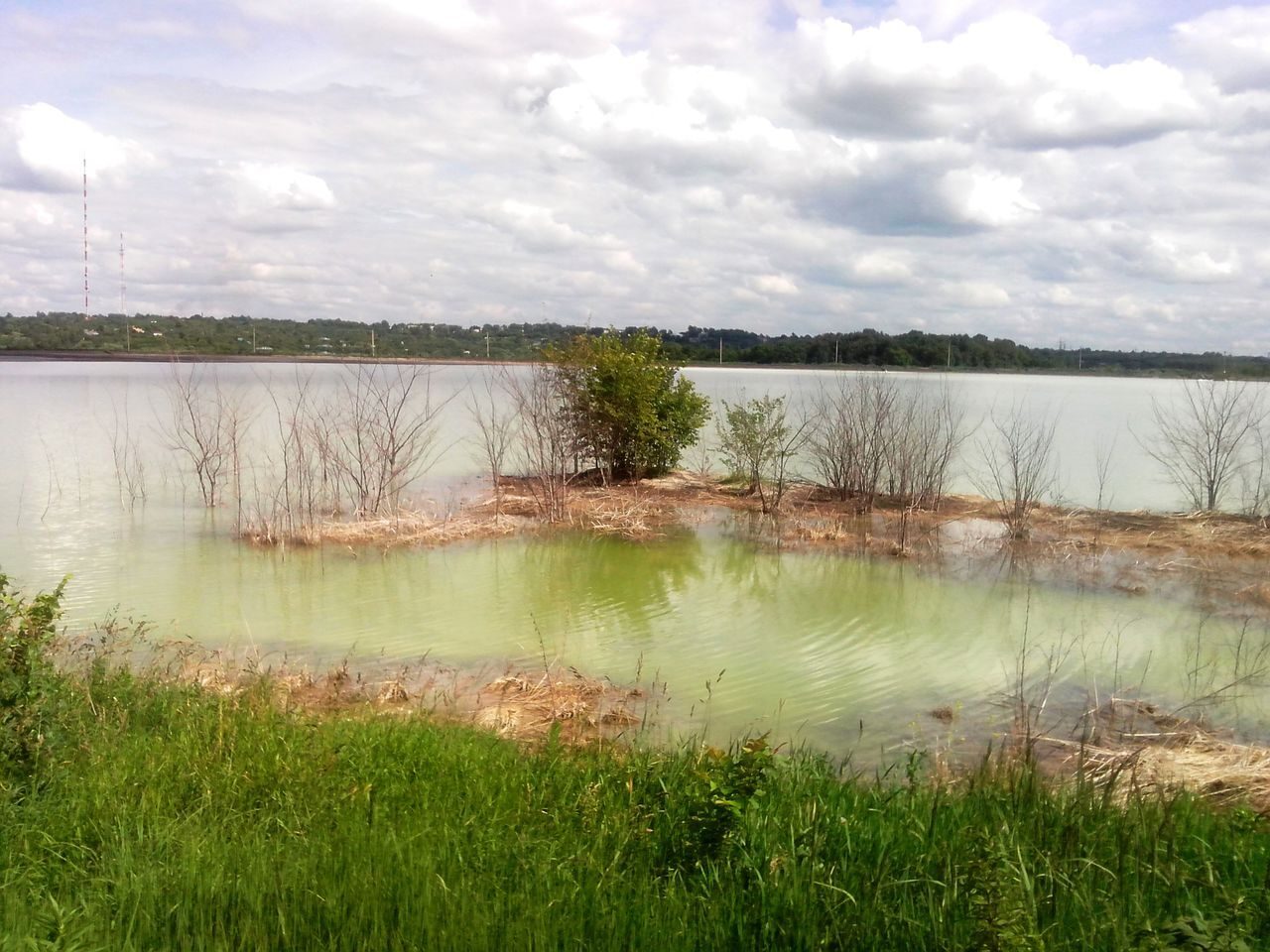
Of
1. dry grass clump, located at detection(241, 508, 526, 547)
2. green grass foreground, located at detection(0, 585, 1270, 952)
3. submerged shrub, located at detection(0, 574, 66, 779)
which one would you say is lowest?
dry grass clump, located at detection(241, 508, 526, 547)

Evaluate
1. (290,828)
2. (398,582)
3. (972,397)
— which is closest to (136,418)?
(398,582)

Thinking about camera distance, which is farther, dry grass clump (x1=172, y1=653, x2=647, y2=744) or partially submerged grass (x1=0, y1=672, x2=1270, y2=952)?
dry grass clump (x1=172, y1=653, x2=647, y2=744)

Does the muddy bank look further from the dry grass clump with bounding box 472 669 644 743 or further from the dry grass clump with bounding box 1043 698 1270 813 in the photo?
the dry grass clump with bounding box 472 669 644 743

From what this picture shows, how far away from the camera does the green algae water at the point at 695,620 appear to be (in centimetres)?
899

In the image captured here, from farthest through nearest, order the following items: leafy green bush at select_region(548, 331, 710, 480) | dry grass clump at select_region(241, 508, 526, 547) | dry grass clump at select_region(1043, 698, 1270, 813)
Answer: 1. leafy green bush at select_region(548, 331, 710, 480)
2. dry grass clump at select_region(241, 508, 526, 547)
3. dry grass clump at select_region(1043, 698, 1270, 813)

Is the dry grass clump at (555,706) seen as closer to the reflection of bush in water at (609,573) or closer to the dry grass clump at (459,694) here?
the dry grass clump at (459,694)

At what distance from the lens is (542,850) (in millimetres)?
4477

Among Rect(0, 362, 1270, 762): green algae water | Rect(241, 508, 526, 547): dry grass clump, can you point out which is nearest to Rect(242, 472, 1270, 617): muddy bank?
Rect(241, 508, 526, 547): dry grass clump

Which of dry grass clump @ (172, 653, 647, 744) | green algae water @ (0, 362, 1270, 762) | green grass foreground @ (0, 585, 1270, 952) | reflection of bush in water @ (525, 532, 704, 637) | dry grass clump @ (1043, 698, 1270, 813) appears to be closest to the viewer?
green grass foreground @ (0, 585, 1270, 952)

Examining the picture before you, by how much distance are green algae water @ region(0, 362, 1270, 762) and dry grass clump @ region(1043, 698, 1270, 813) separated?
66 cm

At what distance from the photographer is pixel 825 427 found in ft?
69.2

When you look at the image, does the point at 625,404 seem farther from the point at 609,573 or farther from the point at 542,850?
the point at 542,850

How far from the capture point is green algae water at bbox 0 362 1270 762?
8992 millimetres

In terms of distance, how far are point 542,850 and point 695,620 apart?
7503mm
